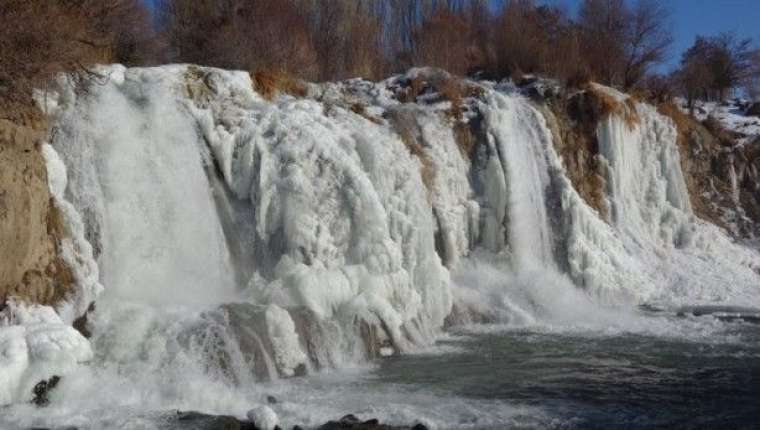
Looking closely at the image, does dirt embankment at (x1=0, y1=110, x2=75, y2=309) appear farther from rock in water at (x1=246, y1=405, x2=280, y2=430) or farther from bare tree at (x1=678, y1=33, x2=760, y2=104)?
bare tree at (x1=678, y1=33, x2=760, y2=104)

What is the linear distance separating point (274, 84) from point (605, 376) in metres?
8.68

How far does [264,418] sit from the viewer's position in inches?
326

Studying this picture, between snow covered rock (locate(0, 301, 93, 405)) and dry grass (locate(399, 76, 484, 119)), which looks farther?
dry grass (locate(399, 76, 484, 119))

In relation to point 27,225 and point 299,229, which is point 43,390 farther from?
point 299,229

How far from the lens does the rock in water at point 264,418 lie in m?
8.25

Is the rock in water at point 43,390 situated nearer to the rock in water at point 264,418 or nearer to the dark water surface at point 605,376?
the rock in water at point 264,418

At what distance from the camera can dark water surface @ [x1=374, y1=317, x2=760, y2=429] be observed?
9.21 meters

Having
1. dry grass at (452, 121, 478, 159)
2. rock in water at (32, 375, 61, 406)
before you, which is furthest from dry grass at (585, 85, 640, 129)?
rock in water at (32, 375, 61, 406)

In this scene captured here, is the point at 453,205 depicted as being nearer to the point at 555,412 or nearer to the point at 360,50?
the point at 555,412

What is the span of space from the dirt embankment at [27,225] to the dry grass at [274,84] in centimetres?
542

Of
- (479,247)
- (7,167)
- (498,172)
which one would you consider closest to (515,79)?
(498,172)

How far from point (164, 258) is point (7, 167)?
2.80 metres

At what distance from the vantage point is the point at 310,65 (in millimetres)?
23875

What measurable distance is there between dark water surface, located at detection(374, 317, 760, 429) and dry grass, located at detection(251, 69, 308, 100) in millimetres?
5989
